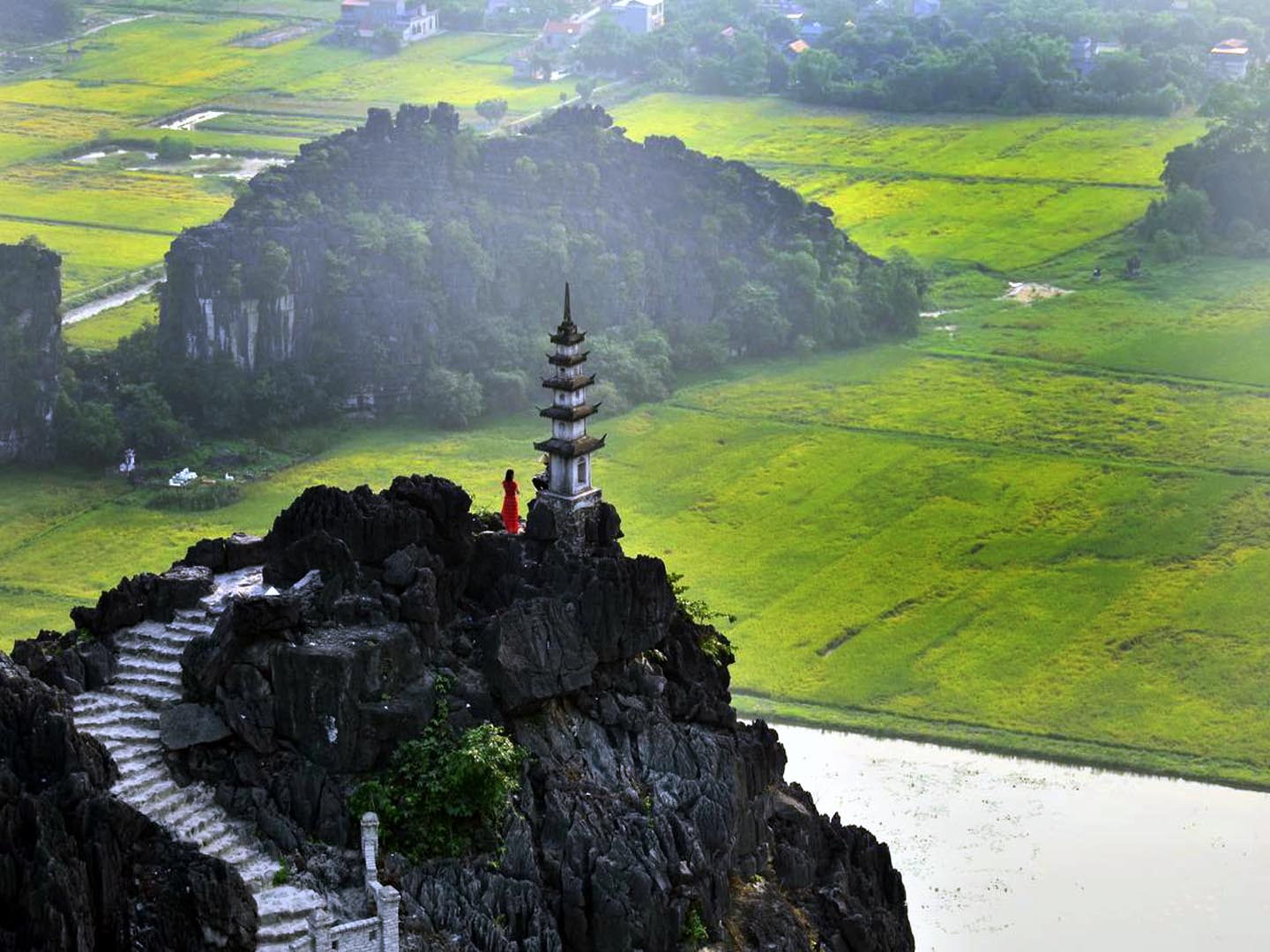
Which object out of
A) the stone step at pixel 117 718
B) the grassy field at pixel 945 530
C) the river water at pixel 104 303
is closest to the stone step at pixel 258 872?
the stone step at pixel 117 718

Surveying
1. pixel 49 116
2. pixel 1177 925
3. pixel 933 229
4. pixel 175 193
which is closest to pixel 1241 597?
pixel 1177 925

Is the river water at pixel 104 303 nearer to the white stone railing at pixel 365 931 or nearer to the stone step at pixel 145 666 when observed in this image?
the stone step at pixel 145 666

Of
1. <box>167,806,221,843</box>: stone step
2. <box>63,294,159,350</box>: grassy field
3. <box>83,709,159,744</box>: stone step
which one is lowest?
<box>63,294,159,350</box>: grassy field

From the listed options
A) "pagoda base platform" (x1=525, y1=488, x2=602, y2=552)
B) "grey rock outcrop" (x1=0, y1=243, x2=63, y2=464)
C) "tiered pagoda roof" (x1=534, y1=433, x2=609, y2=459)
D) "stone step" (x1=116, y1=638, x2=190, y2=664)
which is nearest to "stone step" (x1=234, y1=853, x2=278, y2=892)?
"stone step" (x1=116, y1=638, x2=190, y2=664)

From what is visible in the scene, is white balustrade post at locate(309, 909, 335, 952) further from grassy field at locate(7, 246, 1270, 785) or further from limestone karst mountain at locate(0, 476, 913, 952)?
grassy field at locate(7, 246, 1270, 785)

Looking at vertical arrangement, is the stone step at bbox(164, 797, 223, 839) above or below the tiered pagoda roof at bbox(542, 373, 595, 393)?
below

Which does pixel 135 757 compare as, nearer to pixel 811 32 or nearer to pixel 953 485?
pixel 953 485

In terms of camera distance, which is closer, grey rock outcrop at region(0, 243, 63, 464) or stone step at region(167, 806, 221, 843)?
stone step at region(167, 806, 221, 843)
